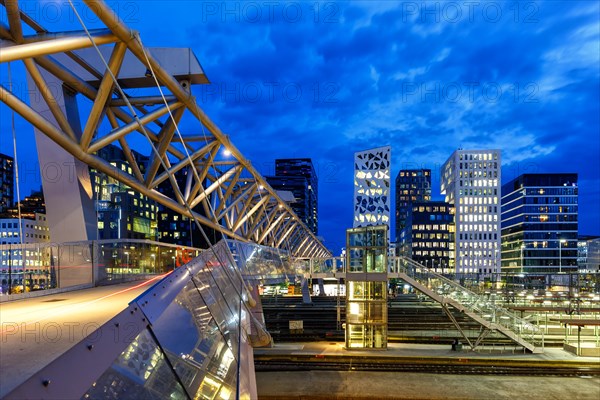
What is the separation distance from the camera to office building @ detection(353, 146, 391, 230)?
308ft

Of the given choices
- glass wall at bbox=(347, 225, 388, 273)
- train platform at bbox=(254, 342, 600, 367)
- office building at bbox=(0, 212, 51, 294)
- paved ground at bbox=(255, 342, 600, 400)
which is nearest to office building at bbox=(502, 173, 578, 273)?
train platform at bbox=(254, 342, 600, 367)

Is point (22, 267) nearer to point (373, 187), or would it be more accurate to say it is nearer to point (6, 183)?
point (373, 187)

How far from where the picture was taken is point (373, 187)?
95062mm

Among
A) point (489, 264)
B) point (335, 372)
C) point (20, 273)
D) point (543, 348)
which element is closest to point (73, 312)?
point (20, 273)

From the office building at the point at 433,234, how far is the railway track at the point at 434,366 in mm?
108378

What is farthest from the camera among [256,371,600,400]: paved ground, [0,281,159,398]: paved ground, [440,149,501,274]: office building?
[440,149,501,274]: office building

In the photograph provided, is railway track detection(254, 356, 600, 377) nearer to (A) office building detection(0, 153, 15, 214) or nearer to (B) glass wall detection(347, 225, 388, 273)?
(B) glass wall detection(347, 225, 388, 273)

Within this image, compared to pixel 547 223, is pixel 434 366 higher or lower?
lower

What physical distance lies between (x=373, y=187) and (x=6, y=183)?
156 metres

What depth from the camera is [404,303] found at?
46.2 metres

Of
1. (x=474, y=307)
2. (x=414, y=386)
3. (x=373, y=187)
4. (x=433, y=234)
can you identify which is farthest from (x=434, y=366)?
(x=433, y=234)

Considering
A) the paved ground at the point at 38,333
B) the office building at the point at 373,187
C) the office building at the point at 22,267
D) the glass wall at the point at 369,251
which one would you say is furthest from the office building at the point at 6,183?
the paved ground at the point at 38,333

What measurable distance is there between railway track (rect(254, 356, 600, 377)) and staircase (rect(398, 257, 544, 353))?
2.84m

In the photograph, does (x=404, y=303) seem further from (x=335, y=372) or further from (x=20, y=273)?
(x=20, y=273)
